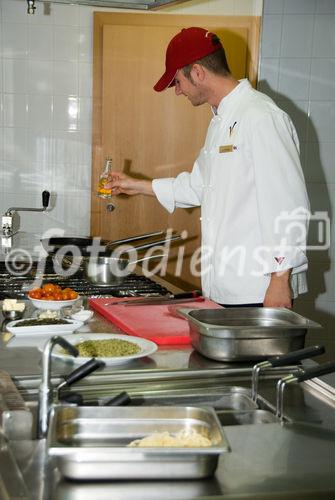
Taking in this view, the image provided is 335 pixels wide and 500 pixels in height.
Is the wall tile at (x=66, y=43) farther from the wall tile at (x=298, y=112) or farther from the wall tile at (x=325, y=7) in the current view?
the wall tile at (x=325, y=7)

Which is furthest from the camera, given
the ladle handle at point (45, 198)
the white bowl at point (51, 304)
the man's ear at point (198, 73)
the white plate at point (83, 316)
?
the ladle handle at point (45, 198)

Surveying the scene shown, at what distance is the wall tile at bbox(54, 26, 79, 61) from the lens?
378 cm

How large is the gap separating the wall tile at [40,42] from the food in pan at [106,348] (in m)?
2.69

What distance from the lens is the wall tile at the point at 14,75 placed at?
12.5 feet

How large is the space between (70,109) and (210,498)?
326cm

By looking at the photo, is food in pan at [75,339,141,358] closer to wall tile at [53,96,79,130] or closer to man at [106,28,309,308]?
man at [106,28,309,308]

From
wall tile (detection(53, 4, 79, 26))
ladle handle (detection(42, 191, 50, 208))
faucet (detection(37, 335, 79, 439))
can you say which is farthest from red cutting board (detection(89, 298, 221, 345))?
wall tile (detection(53, 4, 79, 26))

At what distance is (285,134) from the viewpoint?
2.20 m

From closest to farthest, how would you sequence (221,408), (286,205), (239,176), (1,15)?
1. (221,408)
2. (286,205)
3. (239,176)
4. (1,15)

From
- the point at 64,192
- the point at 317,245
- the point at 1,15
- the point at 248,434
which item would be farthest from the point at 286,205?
the point at 1,15

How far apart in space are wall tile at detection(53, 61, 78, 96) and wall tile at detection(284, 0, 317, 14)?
4.11 ft

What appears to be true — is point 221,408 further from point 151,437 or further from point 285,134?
point 285,134

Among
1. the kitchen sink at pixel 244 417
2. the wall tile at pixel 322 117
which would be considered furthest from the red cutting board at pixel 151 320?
the wall tile at pixel 322 117

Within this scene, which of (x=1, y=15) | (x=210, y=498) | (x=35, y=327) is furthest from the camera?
(x=1, y=15)
